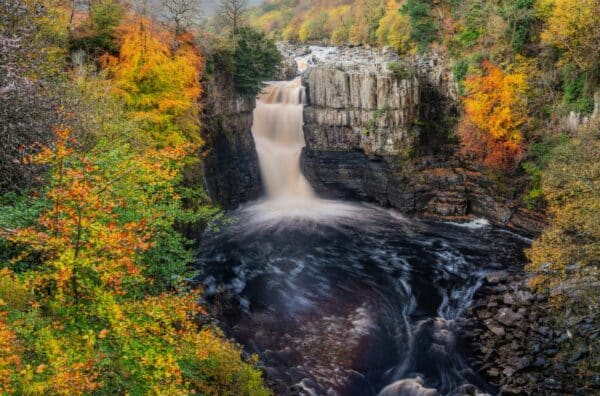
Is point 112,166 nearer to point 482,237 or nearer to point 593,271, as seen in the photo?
point 593,271

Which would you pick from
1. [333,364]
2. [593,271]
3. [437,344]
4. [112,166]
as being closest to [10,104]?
[112,166]

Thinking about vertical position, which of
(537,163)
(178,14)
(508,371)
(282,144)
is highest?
(178,14)

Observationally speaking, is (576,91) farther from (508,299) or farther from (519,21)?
(508,299)

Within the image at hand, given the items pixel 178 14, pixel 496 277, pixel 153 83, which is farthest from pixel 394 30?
pixel 496 277

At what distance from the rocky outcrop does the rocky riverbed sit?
1969 cm

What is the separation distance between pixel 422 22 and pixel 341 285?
2722 centimetres

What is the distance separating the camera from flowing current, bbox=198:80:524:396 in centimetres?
1778

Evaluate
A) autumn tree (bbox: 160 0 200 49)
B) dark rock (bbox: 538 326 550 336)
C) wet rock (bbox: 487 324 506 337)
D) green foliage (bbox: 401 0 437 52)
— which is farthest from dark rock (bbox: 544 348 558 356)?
green foliage (bbox: 401 0 437 52)

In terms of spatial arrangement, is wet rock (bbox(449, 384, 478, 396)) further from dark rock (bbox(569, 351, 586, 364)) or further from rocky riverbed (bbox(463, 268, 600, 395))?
dark rock (bbox(569, 351, 586, 364))

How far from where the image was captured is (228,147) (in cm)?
3456

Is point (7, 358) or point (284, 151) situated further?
point (284, 151)

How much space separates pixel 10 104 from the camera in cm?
1255

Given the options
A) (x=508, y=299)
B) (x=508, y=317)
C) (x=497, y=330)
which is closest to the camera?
(x=497, y=330)

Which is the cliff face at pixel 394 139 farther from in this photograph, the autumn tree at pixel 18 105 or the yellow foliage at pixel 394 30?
the autumn tree at pixel 18 105
